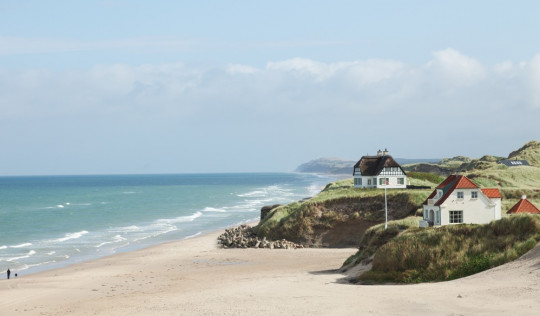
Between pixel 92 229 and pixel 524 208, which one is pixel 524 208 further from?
pixel 92 229

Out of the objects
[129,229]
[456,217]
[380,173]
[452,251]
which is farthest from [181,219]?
[452,251]

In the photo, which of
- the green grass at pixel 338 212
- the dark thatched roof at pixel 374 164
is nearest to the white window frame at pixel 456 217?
the green grass at pixel 338 212

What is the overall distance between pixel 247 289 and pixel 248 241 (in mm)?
26349

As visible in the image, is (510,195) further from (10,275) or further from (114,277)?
(10,275)

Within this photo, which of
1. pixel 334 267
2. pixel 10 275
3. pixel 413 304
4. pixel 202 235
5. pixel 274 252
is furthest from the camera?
pixel 202 235

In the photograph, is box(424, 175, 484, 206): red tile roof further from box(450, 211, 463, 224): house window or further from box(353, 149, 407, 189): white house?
box(353, 149, 407, 189): white house

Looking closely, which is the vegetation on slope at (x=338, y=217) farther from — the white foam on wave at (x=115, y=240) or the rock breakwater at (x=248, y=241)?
the white foam on wave at (x=115, y=240)

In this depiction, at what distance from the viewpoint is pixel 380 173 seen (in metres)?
70.2

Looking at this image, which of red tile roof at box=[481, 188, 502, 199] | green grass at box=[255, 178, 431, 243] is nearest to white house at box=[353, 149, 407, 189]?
green grass at box=[255, 178, 431, 243]

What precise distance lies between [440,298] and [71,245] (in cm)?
4403

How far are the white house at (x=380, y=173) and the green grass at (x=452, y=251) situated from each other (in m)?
39.1

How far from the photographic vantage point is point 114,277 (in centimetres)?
4012

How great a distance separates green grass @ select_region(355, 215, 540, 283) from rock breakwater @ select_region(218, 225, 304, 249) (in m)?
23.4

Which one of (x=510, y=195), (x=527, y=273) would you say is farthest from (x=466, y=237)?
(x=510, y=195)
